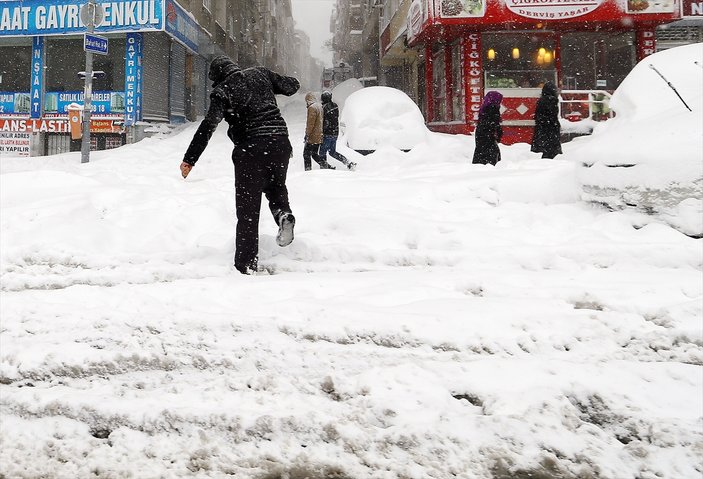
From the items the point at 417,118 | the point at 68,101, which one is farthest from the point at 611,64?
the point at 68,101

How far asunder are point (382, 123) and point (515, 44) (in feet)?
32.6

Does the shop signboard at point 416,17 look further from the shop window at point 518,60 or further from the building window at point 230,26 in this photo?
the building window at point 230,26

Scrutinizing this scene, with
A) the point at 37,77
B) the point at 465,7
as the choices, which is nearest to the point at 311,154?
the point at 465,7

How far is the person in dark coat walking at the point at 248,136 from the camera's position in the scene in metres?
4.11

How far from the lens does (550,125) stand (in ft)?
33.4

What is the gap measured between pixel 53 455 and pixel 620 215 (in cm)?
492

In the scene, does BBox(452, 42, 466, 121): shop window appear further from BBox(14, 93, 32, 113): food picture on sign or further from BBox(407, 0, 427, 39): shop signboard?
BBox(14, 93, 32, 113): food picture on sign

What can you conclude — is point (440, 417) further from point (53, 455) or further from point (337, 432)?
point (53, 455)

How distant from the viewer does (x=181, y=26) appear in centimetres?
2034

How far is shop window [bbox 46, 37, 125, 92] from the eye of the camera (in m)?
19.7

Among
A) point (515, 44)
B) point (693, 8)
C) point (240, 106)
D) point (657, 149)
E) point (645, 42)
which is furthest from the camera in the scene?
point (515, 44)

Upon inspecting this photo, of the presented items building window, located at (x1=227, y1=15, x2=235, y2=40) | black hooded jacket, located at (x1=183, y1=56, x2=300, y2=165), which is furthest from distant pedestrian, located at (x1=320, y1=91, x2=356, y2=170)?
building window, located at (x1=227, y1=15, x2=235, y2=40)

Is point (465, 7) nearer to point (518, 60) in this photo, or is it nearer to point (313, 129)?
point (518, 60)

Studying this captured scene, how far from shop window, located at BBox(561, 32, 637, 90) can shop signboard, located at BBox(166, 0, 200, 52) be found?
14.1 m
